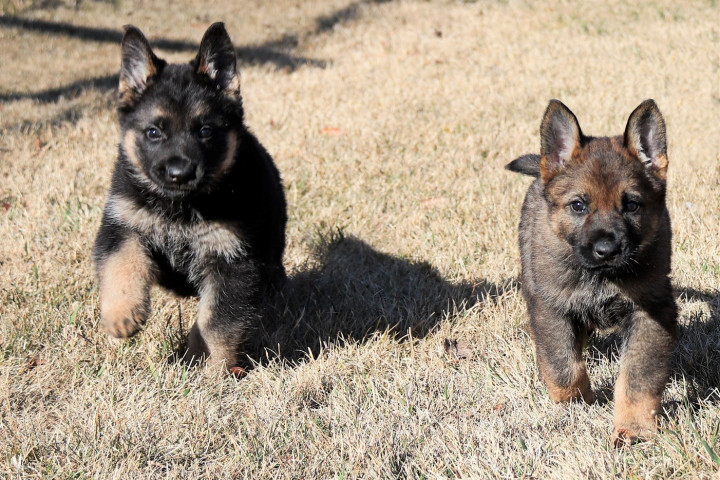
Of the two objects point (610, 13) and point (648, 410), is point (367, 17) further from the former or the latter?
point (648, 410)

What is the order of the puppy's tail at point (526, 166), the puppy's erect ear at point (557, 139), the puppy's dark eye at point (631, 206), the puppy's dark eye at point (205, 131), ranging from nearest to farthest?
the puppy's dark eye at point (631, 206) → the puppy's erect ear at point (557, 139) → the puppy's dark eye at point (205, 131) → the puppy's tail at point (526, 166)

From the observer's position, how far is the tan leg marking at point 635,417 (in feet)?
10.2

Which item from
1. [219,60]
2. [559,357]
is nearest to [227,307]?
[219,60]

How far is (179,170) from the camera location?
3.58 m

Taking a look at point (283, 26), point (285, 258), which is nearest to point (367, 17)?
point (283, 26)

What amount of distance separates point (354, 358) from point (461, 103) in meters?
5.03

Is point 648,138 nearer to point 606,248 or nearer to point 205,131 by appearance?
point 606,248

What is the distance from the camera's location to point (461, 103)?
332 inches

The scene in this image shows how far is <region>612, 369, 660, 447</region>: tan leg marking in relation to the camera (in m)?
3.12

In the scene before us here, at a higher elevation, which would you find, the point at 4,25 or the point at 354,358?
the point at 354,358

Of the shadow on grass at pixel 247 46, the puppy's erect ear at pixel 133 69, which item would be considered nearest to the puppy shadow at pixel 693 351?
the puppy's erect ear at pixel 133 69

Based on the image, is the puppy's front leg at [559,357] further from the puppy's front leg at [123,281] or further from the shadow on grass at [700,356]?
the puppy's front leg at [123,281]

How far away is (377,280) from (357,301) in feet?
1.14

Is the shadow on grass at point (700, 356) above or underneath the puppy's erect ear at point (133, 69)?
underneath
